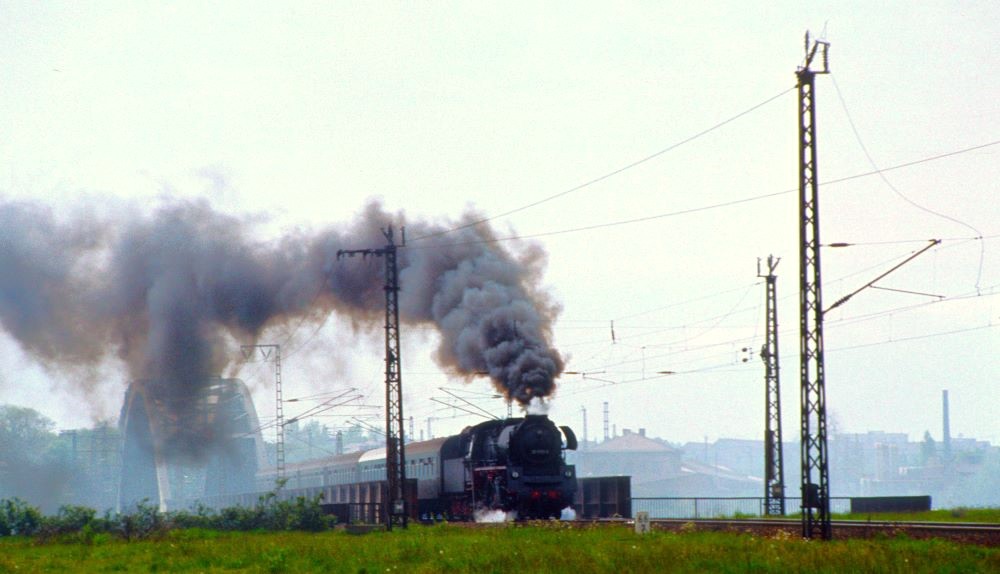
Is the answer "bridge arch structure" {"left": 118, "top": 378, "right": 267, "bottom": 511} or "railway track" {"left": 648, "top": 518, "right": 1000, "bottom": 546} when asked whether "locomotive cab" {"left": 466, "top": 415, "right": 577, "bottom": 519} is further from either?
"bridge arch structure" {"left": 118, "top": 378, "right": 267, "bottom": 511}

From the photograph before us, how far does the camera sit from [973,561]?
722 inches

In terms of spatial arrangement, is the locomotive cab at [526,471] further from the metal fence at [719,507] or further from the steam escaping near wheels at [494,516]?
the metal fence at [719,507]

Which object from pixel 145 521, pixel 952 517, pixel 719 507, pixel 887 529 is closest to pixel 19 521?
pixel 145 521

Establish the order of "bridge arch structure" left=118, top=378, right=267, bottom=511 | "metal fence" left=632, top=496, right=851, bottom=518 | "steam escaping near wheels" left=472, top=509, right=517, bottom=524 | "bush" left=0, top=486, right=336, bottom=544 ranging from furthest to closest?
1. "bridge arch structure" left=118, top=378, right=267, bottom=511
2. "metal fence" left=632, top=496, right=851, bottom=518
3. "bush" left=0, top=486, right=336, bottom=544
4. "steam escaping near wheels" left=472, top=509, right=517, bottom=524

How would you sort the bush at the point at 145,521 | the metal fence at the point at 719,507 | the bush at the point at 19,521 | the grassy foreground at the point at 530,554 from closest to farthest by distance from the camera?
1. the grassy foreground at the point at 530,554
2. the bush at the point at 145,521
3. the bush at the point at 19,521
4. the metal fence at the point at 719,507

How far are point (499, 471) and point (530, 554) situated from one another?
14080 mm

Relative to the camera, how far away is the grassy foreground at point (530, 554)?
18500 millimetres

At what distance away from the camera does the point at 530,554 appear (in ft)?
69.8

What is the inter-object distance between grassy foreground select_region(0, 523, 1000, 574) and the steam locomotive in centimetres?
386

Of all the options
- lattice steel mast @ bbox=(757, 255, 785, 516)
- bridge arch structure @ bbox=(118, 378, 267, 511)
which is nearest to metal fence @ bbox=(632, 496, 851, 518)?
lattice steel mast @ bbox=(757, 255, 785, 516)

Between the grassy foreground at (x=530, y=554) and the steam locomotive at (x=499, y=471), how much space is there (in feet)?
12.7

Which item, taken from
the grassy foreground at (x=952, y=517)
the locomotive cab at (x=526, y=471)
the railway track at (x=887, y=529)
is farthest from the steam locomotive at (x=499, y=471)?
the grassy foreground at (x=952, y=517)

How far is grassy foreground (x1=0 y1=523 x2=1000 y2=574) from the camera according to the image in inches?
728

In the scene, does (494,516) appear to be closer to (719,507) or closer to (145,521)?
(145,521)
